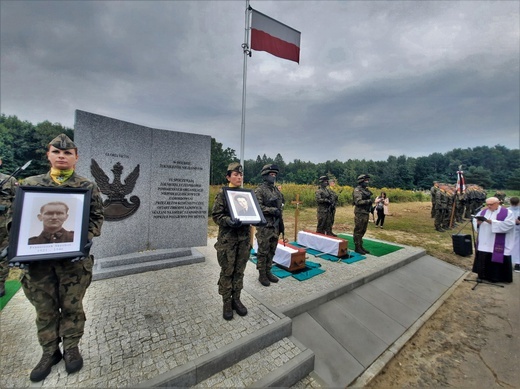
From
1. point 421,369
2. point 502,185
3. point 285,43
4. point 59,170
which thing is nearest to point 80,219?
point 59,170

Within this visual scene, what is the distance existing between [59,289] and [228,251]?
191cm

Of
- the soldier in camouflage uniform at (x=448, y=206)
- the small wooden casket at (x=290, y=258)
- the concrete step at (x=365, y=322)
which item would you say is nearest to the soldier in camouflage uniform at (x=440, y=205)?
the soldier in camouflage uniform at (x=448, y=206)

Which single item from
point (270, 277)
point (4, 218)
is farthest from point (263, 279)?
point (4, 218)

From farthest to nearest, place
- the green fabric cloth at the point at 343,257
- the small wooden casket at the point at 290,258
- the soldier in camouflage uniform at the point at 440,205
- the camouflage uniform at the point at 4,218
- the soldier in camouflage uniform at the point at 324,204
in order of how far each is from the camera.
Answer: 1. the soldier in camouflage uniform at the point at 440,205
2. the soldier in camouflage uniform at the point at 324,204
3. the green fabric cloth at the point at 343,257
4. the small wooden casket at the point at 290,258
5. the camouflage uniform at the point at 4,218

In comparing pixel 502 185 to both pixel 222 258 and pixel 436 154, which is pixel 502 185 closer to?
pixel 436 154

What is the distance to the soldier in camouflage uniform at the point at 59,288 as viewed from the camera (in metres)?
2.19

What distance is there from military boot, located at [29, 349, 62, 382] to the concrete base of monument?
2.19m

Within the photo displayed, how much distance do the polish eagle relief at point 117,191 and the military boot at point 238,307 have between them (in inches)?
130

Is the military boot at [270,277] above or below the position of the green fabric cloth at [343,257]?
above

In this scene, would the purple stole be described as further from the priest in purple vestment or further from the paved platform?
the paved platform

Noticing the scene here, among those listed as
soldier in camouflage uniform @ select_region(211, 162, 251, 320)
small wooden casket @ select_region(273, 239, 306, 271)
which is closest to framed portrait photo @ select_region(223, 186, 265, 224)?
soldier in camouflage uniform @ select_region(211, 162, 251, 320)

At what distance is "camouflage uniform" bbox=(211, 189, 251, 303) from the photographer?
10.9 ft

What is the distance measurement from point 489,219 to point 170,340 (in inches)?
321

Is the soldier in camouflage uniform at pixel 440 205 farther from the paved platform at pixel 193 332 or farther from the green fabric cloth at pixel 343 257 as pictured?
the paved platform at pixel 193 332
